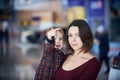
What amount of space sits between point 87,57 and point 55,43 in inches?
13.0

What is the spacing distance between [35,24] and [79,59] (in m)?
2.48

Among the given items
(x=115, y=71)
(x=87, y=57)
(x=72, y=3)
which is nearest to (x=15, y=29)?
(x=72, y=3)

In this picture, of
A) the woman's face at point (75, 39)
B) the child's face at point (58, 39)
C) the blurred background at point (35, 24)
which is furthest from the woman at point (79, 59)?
the blurred background at point (35, 24)

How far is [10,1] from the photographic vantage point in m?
4.45

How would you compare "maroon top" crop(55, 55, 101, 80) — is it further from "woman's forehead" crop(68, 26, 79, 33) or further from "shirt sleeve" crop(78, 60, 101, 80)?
"woman's forehead" crop(68, 26, 79, 33)

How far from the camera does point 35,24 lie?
434 cm

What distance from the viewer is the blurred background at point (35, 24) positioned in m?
4.06

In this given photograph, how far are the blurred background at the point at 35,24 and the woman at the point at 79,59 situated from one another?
1.95 metres

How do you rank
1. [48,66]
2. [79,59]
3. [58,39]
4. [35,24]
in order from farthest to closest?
1. [35,24]
2. [58,39]
3. [48,66]
4. [79,59]

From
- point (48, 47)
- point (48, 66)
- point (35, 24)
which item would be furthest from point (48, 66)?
point (35, 24)

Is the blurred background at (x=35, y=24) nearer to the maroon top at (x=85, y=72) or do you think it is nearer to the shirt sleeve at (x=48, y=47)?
the shirt sleeve at (x=48, y=47)

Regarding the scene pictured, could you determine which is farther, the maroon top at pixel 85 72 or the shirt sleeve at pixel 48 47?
the shirt sleeve at pixel 48 47

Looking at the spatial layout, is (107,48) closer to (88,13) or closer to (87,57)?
(88,13)

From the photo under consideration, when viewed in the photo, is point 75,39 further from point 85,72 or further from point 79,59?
point 85,72
